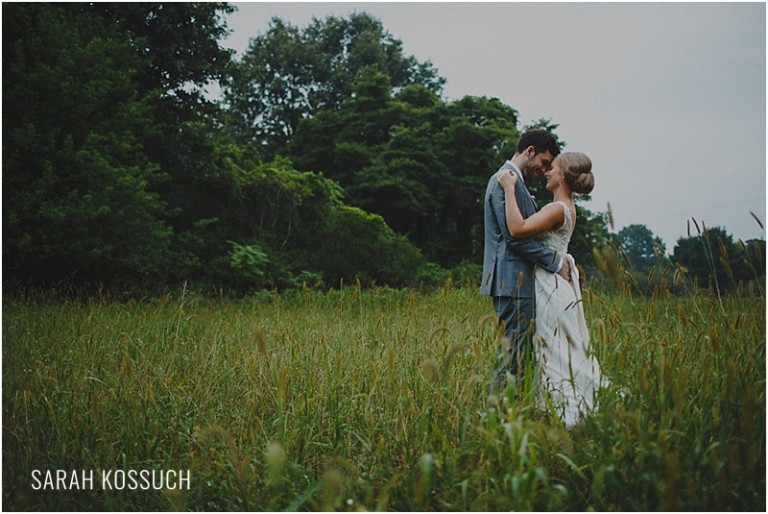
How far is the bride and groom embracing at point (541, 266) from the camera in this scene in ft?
11.8

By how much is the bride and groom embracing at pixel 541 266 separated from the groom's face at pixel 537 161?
10cm

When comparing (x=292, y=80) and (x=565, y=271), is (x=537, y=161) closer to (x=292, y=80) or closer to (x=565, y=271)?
(x=565, y=271)

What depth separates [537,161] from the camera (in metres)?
4.00

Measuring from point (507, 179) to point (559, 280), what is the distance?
75cm

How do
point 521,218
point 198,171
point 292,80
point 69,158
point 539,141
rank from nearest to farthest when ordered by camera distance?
point 521,218 → point 539,141 → point 69,158 → point 198,171 → point 292,80

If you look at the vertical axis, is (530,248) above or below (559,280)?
above

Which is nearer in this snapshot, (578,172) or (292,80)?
(578,172)

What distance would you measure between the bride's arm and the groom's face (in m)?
0.40

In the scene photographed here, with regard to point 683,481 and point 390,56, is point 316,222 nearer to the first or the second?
point 683,481

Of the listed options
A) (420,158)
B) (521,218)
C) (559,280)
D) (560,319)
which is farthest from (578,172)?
(420,158)

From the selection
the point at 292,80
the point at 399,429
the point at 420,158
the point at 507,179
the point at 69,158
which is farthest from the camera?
the point at 292,80

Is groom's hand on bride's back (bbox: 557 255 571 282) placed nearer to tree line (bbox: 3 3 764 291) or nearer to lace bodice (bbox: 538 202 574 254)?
lace bodice (bbox: 538 202 574 254)

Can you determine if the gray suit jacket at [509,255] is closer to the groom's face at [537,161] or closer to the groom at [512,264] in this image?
the groom at [512,264]

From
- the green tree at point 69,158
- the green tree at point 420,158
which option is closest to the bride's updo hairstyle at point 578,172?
the green tree at point 69,158
